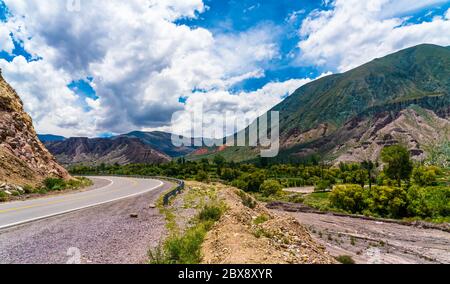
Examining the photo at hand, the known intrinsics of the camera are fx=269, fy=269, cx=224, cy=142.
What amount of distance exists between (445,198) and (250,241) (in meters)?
61.7

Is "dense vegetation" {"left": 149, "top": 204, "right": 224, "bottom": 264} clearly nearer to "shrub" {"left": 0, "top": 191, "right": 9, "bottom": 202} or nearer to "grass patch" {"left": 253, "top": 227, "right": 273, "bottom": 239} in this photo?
"grass patch" {"left": 253, "top": 227, "right": 273, "bottom": 239}

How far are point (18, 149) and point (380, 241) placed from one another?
42.5 metres

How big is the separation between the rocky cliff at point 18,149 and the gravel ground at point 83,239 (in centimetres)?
→ 1662

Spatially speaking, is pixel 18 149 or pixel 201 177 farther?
pixel 201 177

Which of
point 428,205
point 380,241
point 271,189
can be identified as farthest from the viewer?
point 271,189

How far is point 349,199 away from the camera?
5584 centimetres

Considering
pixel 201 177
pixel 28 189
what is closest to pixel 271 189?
pixel 201 177

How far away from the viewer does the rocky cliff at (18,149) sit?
26875mm

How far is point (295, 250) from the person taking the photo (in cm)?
1125

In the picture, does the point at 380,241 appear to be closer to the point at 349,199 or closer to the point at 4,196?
the point at 349,199

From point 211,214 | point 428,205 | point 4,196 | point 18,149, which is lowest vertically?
point 428,205

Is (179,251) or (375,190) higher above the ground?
(179,251)
